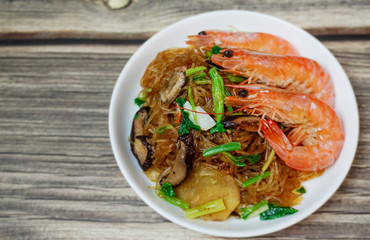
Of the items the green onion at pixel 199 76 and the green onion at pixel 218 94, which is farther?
the green onion at pixel 199 76

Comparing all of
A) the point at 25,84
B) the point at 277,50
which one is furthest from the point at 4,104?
the point at 277,50

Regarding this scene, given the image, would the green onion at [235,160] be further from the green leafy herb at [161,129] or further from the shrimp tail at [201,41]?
the shrimp tail at [201,41]

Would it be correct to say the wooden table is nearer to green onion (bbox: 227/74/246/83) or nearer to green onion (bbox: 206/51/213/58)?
green onion (bbox: 206/51/213/58)

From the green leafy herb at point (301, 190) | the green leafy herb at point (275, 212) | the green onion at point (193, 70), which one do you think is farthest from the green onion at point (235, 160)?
the green onion at point (193, 70)

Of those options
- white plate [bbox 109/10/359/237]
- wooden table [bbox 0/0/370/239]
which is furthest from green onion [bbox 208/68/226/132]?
wooden table [bbox 0/0/370/239]

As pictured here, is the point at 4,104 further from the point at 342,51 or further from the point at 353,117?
the point at 342,51
